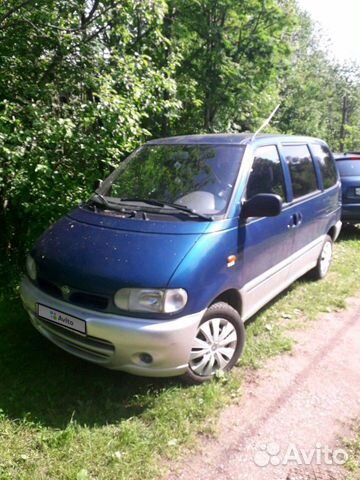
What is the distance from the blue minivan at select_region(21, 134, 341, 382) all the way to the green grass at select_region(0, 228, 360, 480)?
27cm

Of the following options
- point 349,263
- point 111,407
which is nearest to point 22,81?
point 111,407

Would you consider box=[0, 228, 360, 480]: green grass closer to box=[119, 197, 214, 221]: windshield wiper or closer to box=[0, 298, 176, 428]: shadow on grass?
box=[0, 298, 176, 428]: shadow on grass

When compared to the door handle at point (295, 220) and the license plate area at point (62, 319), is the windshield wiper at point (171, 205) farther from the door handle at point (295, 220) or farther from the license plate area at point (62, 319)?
the door handle at point (295, 220)

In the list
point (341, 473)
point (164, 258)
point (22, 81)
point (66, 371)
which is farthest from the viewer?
point (22, 81)

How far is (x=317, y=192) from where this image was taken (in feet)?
14.9

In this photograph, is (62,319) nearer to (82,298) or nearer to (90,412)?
(82,298)

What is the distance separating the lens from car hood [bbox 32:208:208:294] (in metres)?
2.54

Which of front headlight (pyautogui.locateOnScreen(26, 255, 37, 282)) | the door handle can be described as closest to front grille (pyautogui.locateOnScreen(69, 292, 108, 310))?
front headlight (pyautogui.locateOnScreen(26, 255, 37, 282))

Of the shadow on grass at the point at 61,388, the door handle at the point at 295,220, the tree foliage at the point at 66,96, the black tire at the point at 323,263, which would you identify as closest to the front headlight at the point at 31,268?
the shadow on grass at the point at 61,388

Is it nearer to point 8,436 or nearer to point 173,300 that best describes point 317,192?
point 173,300

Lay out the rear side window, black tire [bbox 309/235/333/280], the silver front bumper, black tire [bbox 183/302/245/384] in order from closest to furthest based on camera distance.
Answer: the silver front bumper, black tire [bbox 183/302/245/384], black tire [bbox 309/235/333/280], the rear side window

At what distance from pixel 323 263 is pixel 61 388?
374 centimetres

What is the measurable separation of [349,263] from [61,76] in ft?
16.0

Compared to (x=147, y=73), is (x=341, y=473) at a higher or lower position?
lower
